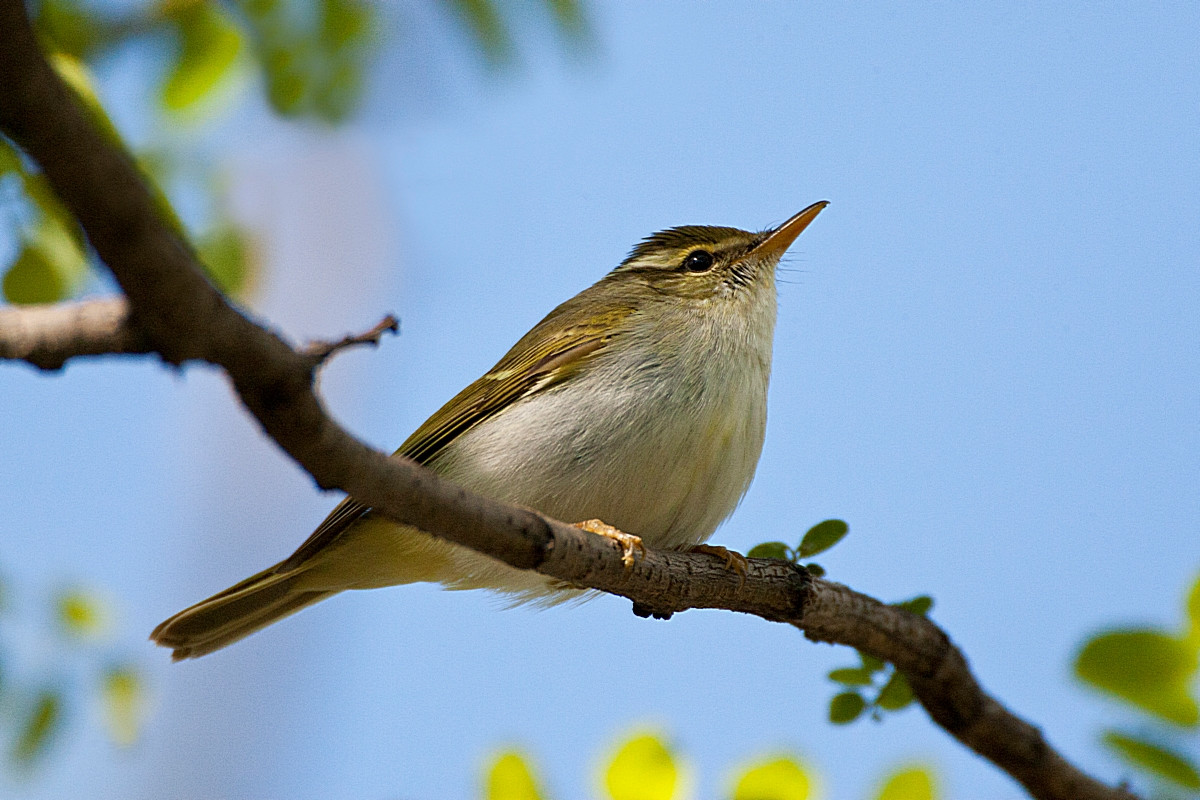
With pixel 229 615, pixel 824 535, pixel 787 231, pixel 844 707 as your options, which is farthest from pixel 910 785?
pixel 787 231


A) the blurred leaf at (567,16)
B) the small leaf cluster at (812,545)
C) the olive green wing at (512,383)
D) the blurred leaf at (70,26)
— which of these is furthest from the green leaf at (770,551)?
the blurred leaf at (70,26)

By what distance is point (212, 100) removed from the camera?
3.65 metres

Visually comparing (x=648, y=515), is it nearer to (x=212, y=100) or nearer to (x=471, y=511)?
(x=471, y=511)

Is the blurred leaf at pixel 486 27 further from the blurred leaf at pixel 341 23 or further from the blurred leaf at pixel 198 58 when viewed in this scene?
the blurred leaf at pixel 198 58

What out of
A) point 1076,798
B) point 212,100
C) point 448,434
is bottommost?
point 1076,798

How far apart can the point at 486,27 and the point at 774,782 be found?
7.65ft

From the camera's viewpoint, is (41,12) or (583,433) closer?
(41,12)

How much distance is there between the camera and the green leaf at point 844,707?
386 cm

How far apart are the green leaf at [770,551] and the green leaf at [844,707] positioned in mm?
547

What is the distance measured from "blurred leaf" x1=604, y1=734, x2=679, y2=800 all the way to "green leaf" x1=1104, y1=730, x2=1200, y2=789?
125 centimetres

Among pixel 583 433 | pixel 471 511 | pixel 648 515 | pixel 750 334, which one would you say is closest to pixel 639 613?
pixel 648 515

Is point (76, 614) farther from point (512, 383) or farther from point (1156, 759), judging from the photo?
point (1156, 759)

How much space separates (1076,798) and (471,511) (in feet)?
8.86

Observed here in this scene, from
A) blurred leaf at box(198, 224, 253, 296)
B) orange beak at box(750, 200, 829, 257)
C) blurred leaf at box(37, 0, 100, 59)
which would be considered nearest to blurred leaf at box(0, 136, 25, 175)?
blurred leaf at box(37, 0, 100, 59)
